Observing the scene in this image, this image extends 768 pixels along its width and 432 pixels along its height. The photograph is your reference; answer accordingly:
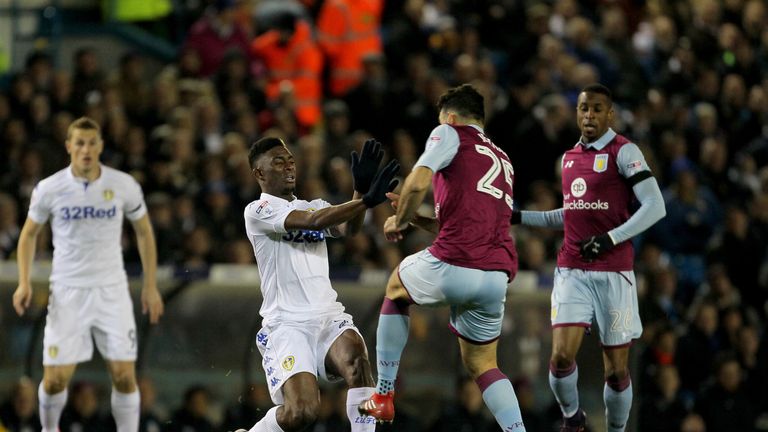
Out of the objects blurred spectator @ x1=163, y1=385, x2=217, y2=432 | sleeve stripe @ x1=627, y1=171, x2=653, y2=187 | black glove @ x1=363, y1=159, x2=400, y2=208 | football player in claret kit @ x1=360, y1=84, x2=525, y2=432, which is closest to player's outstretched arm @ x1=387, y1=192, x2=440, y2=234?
football player in claret kit @ x1=360, y1=84, x2=525, y2=432

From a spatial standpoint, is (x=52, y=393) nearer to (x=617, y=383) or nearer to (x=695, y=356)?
(x=617, y=383)

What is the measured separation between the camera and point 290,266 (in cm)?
984

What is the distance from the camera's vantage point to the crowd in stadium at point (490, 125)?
14.9 metres

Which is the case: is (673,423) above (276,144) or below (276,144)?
below

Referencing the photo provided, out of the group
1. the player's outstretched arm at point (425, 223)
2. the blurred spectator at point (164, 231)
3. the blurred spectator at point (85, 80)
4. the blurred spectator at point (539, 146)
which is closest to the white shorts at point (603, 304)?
the player's outstretched arm at point (425, 223)

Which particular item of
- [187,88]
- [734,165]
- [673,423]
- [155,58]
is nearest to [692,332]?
[673,423]

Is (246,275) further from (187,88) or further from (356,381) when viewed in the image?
(356,381)

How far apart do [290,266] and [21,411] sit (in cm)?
476

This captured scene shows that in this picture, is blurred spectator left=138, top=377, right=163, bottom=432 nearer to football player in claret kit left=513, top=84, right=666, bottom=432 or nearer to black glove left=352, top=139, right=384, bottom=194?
football player in claret kit left=513, top=84, right=666, bottom=432

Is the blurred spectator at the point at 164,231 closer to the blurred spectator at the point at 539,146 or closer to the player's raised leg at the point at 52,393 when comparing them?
the player's raised leg at the point at 52,393

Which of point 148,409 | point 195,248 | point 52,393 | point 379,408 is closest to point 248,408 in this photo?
point 148,409

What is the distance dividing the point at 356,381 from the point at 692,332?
671 cm

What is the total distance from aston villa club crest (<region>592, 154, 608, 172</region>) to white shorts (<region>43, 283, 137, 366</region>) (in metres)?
3.91

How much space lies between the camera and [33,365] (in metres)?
13.7
